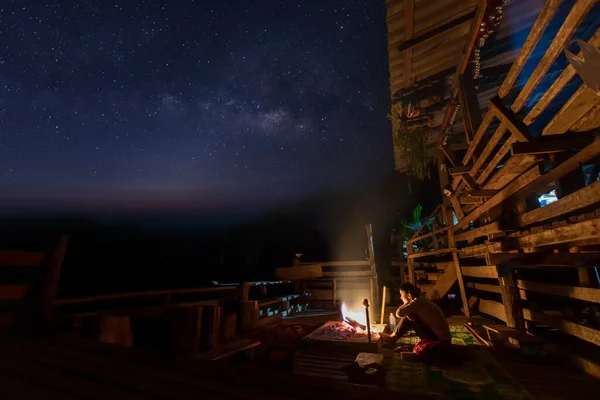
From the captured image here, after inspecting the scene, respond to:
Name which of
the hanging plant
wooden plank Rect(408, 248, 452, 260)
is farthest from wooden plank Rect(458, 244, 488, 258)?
the hanging plant

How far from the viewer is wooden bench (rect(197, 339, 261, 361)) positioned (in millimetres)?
7109

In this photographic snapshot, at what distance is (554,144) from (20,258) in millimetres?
10334

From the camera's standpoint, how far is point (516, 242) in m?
6.22

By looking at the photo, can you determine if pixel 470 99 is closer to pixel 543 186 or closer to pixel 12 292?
pixel 543 186

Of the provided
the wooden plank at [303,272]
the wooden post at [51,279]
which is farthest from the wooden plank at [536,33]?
the wooden plank at [303,272]

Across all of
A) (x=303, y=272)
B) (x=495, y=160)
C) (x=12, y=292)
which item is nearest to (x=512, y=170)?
(x=495, y=160)

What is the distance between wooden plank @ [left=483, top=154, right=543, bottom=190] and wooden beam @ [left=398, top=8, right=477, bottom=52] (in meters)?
2.93

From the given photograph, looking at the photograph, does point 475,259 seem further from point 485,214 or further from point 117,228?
point 117,228

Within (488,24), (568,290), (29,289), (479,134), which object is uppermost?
(488,24)

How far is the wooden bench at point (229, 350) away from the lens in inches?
280

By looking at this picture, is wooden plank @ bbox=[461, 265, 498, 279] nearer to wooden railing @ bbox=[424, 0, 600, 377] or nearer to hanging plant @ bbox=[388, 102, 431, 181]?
wooden railing @ bbox=[424, 0, 600, 377]

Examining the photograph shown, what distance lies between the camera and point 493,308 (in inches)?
373

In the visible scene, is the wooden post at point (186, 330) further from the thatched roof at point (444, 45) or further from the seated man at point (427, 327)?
the thatched roof at point (444, 45)

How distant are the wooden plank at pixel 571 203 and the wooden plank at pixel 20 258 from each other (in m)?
10.0
